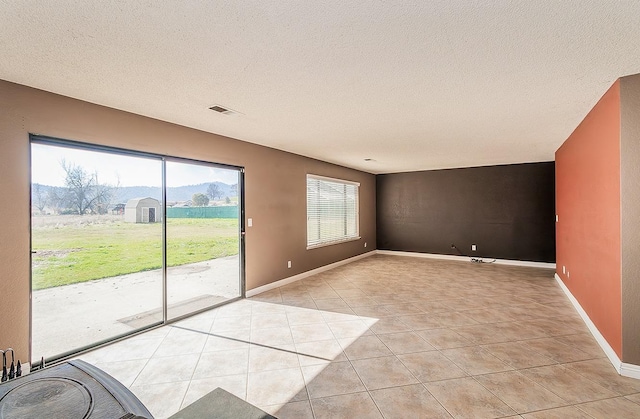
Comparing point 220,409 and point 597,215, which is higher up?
point 597,215

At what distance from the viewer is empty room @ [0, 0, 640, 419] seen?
165 centimetres

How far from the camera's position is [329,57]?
79.1 inches

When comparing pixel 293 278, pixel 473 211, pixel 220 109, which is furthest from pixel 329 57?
pixel 473 211

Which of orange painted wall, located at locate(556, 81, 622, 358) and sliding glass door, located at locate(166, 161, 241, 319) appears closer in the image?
orange painted wall, located at locate(556, 81, 622, 358)

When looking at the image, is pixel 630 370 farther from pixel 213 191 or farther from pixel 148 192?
pixel 148 192

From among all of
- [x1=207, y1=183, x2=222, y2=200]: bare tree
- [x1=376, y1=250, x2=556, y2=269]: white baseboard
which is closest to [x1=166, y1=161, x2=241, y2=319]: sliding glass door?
[x1=207, y1=183, x2=222, y2=200]: bare tree

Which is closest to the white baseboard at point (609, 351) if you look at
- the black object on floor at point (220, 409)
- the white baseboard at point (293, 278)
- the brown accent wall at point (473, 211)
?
the black object on floor at point (220, 409)

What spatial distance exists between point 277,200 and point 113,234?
2411mm

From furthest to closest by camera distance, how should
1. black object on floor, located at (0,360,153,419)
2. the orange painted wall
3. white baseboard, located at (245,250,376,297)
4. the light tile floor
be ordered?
white baseboard, located at (245,250,376,297)
the orange painted wall
the light tile floor
black object on floor, located at (0,360,153,419)

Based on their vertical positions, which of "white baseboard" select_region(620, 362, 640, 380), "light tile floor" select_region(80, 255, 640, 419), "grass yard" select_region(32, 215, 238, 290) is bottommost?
"light tile floor" select_region(80, 255, 640, 419)

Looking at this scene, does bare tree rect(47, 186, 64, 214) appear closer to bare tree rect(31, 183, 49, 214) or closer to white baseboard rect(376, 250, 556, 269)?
bare tree rect(31, 183, 49, 214)

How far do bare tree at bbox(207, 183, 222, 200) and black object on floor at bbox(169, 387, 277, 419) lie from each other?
3345mm

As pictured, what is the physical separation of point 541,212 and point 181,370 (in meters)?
7.36

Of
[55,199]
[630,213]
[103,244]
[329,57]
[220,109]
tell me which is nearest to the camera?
[329,57]
